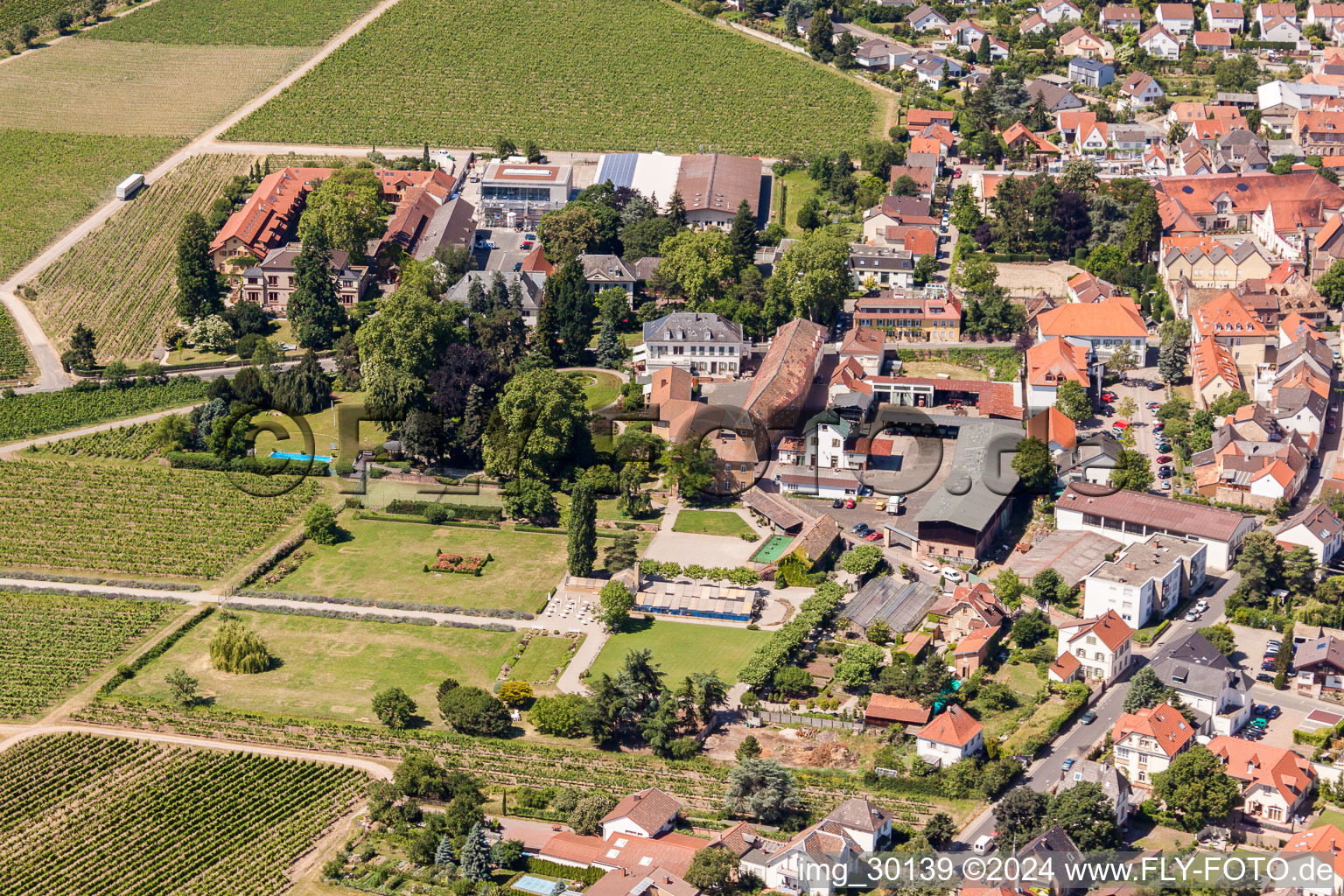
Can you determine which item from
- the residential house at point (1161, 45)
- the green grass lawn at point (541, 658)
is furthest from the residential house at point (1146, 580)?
the residential house at point (1161, 45)

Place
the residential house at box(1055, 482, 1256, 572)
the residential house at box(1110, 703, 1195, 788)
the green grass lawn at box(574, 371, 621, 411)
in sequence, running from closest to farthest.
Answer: the residential house at box(1110, 703, 1195, 788), the residential house at box(1055, 482, 1256, 572), the green grass lawn at box(574, 371, 621, 411)

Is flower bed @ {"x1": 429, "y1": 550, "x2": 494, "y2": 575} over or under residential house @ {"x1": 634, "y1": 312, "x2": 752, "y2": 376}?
under

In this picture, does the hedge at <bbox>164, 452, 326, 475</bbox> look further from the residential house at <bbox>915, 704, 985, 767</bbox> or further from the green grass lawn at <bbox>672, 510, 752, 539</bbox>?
the residential house at <bbox>915, 704, 985, 767</bbox>

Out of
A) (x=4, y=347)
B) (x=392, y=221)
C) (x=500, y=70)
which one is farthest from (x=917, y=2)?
(x=4, y=347)

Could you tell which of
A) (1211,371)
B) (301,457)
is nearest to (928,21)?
(1211,371)

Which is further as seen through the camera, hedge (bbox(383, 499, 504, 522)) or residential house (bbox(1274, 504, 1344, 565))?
hedge (bbox(383, 499, 504, 522))

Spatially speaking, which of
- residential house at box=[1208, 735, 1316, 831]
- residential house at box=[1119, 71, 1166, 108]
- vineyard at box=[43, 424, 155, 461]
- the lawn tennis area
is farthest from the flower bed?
residential house at box=[1119, 71, 1166, 108]

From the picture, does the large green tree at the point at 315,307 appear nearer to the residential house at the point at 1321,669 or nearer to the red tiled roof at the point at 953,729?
the red tiled roof at the point at 953,729
